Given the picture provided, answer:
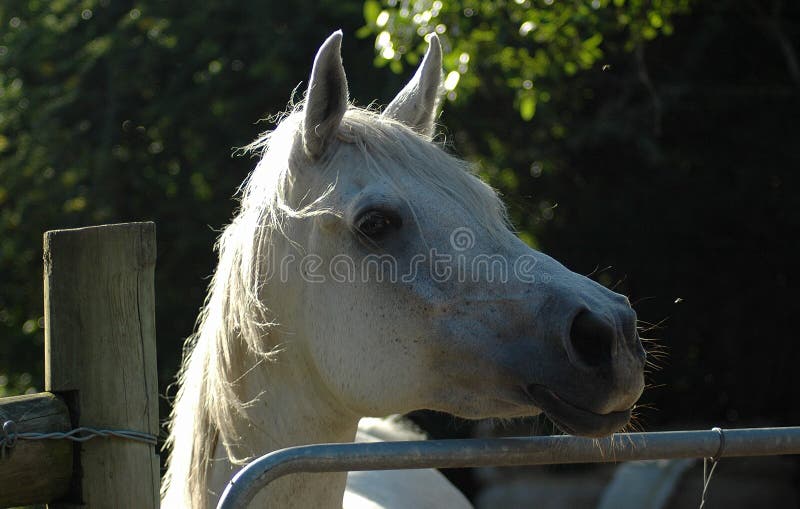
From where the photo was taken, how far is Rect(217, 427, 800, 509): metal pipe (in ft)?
4.29

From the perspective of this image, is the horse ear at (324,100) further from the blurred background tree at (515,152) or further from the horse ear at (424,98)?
the blurred background tree at (515,152)

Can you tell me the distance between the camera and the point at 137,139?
267 inches

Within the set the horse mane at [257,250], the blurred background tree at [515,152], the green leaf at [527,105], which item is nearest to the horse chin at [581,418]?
the horse mane at [257,250]

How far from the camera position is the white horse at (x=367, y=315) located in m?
1.61

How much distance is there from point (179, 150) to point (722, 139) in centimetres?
457

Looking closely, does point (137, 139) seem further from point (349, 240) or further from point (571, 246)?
point (349, 240)

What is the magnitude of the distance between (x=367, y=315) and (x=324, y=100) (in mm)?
534

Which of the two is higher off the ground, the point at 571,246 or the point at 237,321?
the point at 237,321

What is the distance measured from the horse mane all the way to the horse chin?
437mm

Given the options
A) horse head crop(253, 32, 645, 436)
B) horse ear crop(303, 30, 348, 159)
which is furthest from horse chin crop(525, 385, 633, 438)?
horse ear crop(303, 30, 348, 159)

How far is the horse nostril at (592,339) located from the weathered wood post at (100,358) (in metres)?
0.90

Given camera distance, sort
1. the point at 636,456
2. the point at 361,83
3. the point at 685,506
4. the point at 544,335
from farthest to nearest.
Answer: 1. the point at 361,83
2. the point at 685,506
3. the point at 544,335
4. the point at 636,456

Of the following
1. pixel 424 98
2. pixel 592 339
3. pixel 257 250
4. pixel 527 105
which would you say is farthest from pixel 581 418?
pixel 527 105

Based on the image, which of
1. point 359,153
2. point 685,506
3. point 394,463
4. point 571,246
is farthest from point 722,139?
point 394,463
